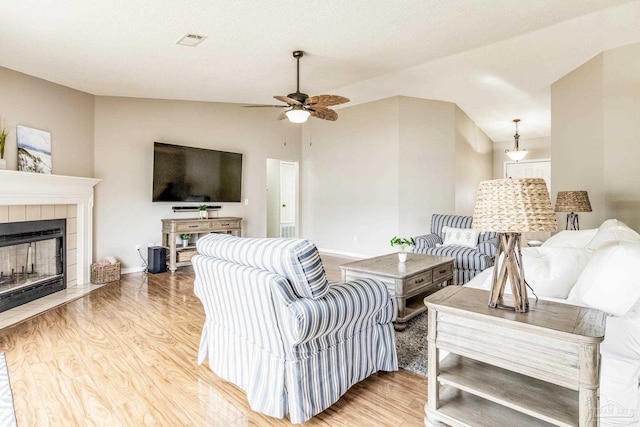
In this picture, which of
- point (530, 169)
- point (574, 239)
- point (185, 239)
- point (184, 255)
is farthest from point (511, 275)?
point (530, 169)

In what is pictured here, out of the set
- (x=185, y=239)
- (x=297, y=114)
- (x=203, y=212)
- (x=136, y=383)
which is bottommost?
(x=136, y=383)

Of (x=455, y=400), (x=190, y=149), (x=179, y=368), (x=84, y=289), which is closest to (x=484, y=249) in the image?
(x=455, y=400)

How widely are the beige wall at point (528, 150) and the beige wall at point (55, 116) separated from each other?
9089 mm

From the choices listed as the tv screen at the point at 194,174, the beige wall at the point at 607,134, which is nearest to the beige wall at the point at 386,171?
the tv screen at the point at 194,174

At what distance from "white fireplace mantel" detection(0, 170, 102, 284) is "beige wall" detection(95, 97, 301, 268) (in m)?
0.36

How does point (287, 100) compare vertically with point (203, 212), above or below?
above

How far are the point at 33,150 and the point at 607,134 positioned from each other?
672cm

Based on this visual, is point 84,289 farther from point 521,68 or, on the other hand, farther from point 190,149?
point 521,68

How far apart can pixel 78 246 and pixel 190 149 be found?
2.16 m

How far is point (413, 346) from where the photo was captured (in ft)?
8.63

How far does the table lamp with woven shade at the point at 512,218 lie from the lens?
141cm

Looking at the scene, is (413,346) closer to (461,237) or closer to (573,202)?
Result: (461,237)

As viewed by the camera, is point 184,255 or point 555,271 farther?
point 184,255

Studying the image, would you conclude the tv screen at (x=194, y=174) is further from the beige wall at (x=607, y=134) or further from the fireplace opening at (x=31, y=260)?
the beige wall at (x=607, y=134)
